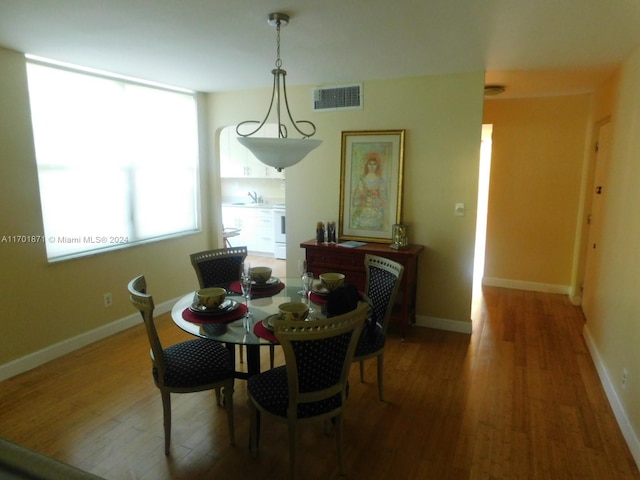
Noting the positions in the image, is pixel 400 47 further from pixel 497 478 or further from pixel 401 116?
pixel 497 478

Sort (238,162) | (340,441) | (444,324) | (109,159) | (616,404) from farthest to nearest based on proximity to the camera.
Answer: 1. (238,162)
2. (444,324)
3. (109,159)
4. (616,404)
5. (340,441)

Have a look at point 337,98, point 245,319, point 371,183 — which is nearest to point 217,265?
point 245,319

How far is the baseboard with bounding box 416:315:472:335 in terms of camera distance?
3.98 m

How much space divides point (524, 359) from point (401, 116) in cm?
245

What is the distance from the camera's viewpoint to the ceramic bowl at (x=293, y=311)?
7.14 feet

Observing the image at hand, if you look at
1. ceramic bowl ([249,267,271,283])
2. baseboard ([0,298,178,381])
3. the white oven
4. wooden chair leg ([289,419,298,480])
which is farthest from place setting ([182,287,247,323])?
the white oven

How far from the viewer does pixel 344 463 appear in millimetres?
2195

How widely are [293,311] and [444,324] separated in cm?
232

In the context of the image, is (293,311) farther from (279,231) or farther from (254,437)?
(279,231)

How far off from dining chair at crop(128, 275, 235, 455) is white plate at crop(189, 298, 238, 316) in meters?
0.27

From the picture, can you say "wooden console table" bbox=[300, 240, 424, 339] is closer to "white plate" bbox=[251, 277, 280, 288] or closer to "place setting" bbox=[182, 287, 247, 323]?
"white plate" bbox=[251, 277, 280, 288]

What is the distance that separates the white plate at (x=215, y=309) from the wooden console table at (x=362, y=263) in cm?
164

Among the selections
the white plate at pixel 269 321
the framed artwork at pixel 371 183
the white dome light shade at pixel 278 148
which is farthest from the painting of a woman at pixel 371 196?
the white plate at pixel 269 321

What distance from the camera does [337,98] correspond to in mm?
4156
